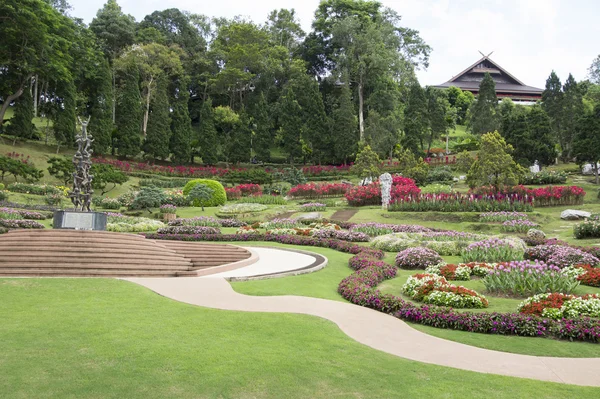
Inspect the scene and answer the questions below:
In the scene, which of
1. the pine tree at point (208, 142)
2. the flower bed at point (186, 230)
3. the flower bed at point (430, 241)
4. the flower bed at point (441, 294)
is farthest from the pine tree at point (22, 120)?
the flower bed at point (441, 294)

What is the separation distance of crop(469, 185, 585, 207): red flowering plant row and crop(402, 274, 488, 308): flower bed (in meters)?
17.3

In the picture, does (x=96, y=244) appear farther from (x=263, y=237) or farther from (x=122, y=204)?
(x=122, y=204)

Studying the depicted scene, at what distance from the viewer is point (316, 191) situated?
36438 millimetres

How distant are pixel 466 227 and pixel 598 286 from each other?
37.6 feet

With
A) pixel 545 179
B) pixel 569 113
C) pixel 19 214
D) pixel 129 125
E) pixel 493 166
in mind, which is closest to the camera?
pixel 19 214

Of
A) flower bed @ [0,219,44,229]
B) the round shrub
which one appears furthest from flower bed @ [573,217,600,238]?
flower bed @ [0,219,44,229]

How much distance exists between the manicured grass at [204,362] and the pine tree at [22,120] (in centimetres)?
3926

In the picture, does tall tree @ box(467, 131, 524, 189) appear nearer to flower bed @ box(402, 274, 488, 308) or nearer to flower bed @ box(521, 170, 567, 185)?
flower bed @ box(521, 170, 567, 185)

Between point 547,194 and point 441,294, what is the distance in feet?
64.7

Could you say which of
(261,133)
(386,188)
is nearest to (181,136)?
(261,133)

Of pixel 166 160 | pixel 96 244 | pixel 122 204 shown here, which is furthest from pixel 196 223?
pixel 166 160

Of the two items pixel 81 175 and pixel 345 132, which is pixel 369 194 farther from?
pixel 345 132

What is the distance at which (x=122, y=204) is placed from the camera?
100 ft

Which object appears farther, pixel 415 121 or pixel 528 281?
pixel 415 121
